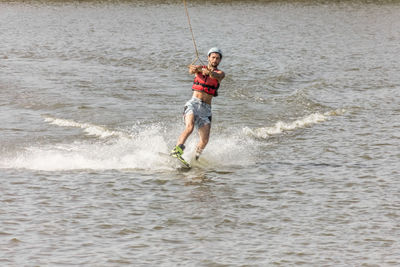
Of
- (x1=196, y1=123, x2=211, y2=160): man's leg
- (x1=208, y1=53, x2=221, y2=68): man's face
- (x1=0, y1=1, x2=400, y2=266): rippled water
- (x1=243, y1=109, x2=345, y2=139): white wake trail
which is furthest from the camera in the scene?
(x1=243, y1=109, x2=345, y2=139): white wake trail

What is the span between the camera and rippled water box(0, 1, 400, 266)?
319 inches

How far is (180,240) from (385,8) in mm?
40024

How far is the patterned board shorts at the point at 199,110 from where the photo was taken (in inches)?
460

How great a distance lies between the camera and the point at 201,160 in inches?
482

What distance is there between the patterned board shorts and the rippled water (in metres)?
0.76

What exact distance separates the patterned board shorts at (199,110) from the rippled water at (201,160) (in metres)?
0.76

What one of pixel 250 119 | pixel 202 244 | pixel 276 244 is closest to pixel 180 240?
pixel 202 244

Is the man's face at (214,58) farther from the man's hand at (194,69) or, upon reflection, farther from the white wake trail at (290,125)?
the white wake trail at (290,125)

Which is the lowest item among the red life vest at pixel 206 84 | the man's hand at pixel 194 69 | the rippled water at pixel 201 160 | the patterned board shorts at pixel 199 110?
the rippled water at pixel 201 160

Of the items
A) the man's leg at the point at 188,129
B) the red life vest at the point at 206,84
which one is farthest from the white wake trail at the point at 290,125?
the man's leg at the point at 188,129

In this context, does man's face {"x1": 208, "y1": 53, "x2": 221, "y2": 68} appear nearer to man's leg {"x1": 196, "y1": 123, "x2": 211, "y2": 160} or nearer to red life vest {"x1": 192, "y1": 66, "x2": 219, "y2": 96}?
red life vest {"x1": 192, "y1": 66, "x2": 219, "y2": 96}

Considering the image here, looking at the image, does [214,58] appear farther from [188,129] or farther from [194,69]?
[188,129]

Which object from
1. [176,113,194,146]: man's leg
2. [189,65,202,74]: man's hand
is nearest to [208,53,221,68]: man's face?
[189,65,202,74]: man's hand

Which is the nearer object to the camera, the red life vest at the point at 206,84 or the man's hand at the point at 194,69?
the man's hand at the point at 194,69
